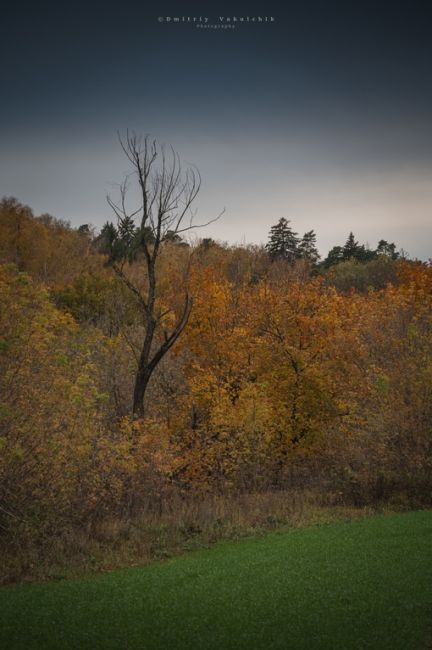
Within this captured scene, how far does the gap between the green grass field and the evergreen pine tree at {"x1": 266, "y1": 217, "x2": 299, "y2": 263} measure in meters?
70.7

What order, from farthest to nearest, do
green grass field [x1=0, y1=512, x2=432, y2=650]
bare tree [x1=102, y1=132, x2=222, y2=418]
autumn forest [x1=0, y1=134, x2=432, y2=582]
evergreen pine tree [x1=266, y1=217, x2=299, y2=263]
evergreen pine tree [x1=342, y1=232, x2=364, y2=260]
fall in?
evergreen pine tree [x1=342, y1=232, x2=364, y2=260], evergreen pine tree [x1=266, y1=217, x2=299, y2=263], bare tree [x1=102, y1=132, x2=222, y2=418], autumn forest [x1=0, y1=134, x2=432, y2=582], green grass field [x1=0, y1=512, x2=432, y2=650]

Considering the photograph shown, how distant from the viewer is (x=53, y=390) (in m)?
18.0

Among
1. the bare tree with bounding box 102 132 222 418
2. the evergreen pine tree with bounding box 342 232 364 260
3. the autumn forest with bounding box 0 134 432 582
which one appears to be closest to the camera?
the autumn forest with bounding box 0 134 432 582

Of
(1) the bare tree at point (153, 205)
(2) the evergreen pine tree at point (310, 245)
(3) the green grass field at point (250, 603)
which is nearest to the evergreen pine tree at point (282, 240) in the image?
(2) the evergreen pine tree at point (310, 245)

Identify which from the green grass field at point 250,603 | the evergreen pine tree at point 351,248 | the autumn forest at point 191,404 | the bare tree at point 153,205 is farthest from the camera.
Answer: the evergreen pine tree at point 351,248

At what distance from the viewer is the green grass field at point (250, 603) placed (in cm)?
824

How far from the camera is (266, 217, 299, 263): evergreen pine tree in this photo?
270 ft

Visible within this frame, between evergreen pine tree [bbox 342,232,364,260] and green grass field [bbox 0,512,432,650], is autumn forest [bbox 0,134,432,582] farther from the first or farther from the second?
evergreen pine tree [bbox 342,232,364,260]

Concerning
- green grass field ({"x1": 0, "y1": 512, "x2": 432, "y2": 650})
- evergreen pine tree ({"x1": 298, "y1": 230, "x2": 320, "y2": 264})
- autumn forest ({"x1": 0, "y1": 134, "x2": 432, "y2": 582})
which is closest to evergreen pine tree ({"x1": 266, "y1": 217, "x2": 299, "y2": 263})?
evergreen pine tree ({"x1": 298, "y1": 230, "x2": 320, "y2": 264})

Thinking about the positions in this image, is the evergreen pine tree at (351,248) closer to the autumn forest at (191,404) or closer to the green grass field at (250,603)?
the autumn forest at (191,404)

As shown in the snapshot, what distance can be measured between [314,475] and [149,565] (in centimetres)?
1309

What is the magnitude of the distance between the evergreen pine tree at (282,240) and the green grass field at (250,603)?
70.7 metres

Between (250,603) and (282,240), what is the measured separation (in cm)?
7664

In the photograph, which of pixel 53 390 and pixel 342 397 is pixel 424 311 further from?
pixel 53 390
